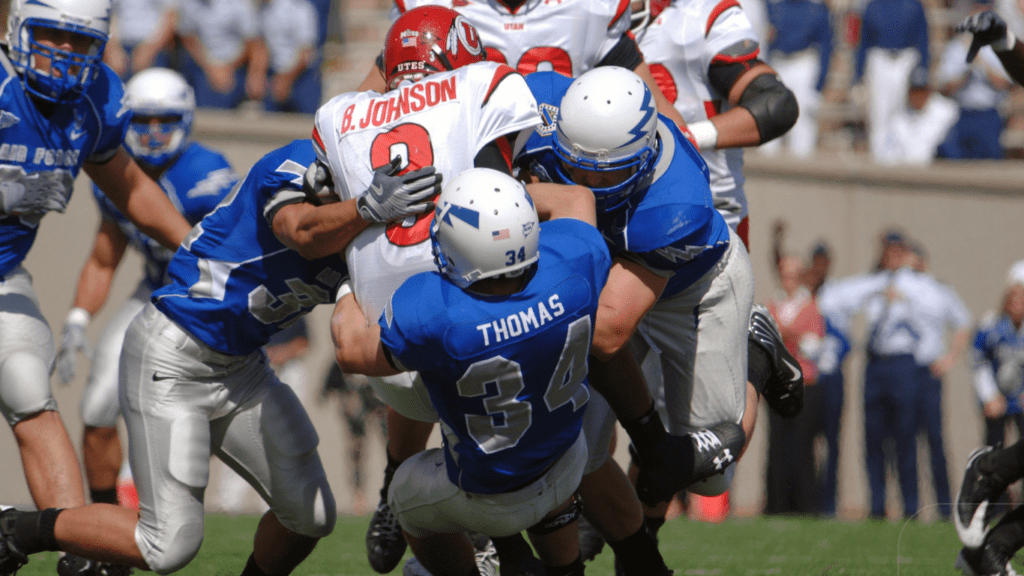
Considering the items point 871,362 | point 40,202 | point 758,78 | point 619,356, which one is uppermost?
point 758,78

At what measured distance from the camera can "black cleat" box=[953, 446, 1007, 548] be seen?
4637 millimetres

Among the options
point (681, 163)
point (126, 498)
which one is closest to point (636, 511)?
point (681, 163)

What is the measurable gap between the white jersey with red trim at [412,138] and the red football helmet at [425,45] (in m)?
0.11

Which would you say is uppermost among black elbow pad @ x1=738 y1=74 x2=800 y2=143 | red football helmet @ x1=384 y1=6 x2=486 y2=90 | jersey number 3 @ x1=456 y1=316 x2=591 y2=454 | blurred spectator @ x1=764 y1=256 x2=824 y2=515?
red football helmet @ x1=384 y1=6 x2=486 y2=90

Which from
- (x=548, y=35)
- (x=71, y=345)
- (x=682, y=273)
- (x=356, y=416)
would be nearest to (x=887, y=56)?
(x=356, y=416)

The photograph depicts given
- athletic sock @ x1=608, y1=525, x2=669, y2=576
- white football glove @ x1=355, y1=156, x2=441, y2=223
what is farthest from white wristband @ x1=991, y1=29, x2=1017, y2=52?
white football glove @ x1=355, y1=156, x2=441, y2=223

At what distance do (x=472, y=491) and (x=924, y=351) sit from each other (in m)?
6.76

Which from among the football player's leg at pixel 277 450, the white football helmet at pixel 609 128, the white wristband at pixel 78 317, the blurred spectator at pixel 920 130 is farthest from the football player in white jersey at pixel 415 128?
the blurred spectator at pixel 920 130

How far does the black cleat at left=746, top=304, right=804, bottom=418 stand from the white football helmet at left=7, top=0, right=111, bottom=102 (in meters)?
2.71

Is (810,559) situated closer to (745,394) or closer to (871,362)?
(745,394)

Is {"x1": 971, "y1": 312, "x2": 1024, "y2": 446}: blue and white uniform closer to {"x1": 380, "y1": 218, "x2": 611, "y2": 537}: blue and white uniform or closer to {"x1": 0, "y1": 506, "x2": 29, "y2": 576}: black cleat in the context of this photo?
{"x1": 380, "y1": 218, "x2": 611, "y2": 537}: blue and white uniform

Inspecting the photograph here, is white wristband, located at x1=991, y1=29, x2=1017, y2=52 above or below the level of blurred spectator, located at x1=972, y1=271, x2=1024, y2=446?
above

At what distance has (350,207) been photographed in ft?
11.7

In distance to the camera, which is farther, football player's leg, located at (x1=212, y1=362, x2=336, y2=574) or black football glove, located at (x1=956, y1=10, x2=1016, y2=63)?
black football glove, located at (x1=956, y1=10, x2=1016, y2=63)
